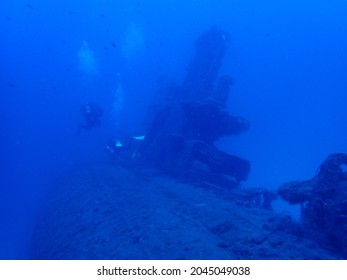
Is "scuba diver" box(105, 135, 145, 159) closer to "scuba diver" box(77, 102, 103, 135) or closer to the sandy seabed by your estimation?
"scuba diver" box(77, 102, 103, 135)

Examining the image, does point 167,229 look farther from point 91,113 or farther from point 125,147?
point 91,113

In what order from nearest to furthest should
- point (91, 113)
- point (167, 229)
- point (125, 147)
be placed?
point (167, 229) → point (91, 113) → point (125, 147)

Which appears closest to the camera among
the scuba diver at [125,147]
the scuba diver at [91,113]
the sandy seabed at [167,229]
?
the sandy seabed at [167,229]

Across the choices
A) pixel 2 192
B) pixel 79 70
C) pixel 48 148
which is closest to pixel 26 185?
pixel 2 192

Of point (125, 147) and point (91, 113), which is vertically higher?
point (91, 113)

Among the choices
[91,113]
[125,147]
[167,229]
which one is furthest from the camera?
[125,147]

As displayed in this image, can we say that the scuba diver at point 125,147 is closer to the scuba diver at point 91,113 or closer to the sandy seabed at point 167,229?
the scuba diver at point 91,113

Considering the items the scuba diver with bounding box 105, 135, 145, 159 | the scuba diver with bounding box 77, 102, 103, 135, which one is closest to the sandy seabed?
the scuba diver with bounding box 105, 135, 145, 159

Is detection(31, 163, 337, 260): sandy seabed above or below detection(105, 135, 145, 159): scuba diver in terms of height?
below

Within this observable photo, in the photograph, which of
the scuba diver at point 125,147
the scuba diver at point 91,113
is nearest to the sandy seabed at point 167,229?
the scuba diver at point 125,147

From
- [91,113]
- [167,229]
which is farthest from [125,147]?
[167,229]

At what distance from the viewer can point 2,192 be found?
38.1m

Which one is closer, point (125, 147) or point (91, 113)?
point (91, 113)
